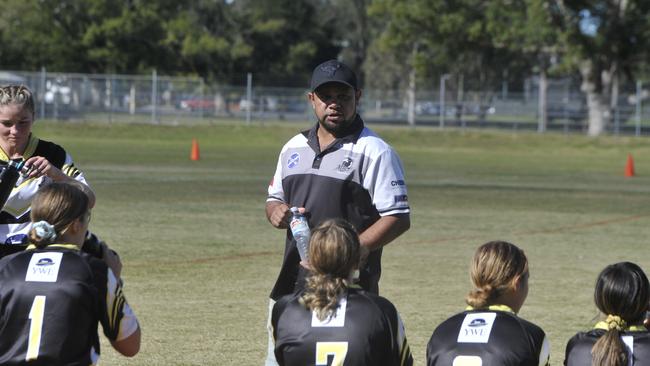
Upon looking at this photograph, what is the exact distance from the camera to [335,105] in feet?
19.4

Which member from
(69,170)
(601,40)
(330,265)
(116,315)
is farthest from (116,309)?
(601,40)

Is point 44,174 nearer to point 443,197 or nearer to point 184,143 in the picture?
point 443,197

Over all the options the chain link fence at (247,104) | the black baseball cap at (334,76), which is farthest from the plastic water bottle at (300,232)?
the chain link fence at (247,104)

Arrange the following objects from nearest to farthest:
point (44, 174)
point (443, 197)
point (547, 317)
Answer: point (44, 174), point (547, 317), point (443, 197)

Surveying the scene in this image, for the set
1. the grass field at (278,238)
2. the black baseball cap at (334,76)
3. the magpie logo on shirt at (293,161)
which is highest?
the black baseball cap at (334,76)

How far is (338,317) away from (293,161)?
1.66 metres

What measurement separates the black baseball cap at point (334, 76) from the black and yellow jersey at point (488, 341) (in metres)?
1.67

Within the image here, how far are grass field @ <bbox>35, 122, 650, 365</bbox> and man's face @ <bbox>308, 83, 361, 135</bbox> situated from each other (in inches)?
108

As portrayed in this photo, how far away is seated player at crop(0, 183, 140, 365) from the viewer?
4367mm

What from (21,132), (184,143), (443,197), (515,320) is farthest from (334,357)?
(184,143)

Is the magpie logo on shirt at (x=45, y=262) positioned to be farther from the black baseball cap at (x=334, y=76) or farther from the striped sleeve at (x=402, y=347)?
the black baseball cap at (x=334, y=76)

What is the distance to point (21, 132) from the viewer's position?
5.69 metres

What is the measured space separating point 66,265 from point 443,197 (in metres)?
18.0

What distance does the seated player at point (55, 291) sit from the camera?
4367mm
